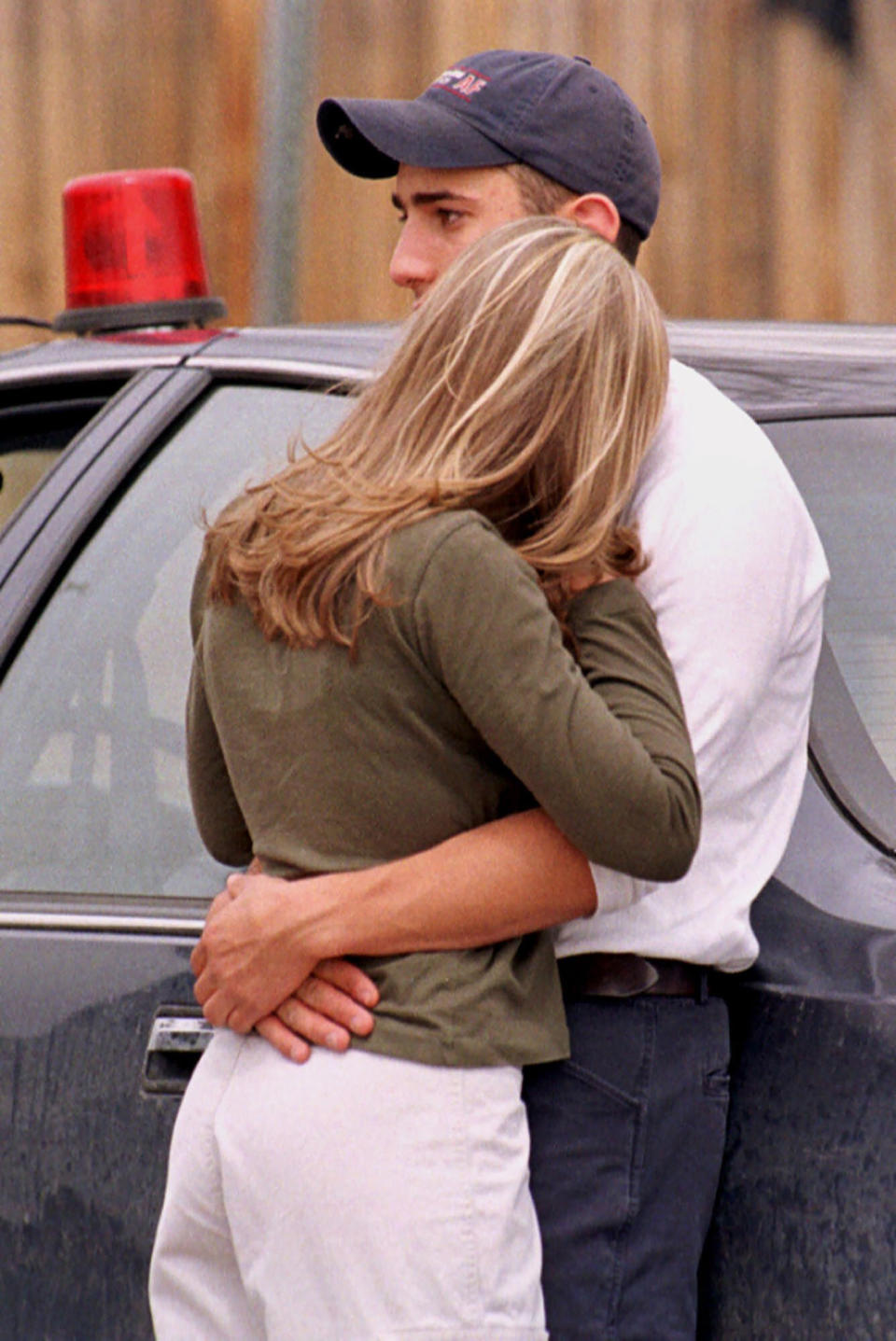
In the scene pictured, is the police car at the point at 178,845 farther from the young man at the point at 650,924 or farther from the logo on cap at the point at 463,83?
the logo on cap at the point at 463,83

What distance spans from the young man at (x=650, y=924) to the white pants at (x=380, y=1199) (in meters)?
→ 0.05

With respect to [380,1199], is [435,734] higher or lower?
higher

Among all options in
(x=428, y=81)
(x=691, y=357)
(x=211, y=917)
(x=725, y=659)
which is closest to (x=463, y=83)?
(x=691, y=357)

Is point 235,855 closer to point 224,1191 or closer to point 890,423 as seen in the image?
point 224,1191

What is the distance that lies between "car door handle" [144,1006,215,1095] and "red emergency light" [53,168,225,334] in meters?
1.42

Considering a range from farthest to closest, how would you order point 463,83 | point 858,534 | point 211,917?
1. point 463,83
2. point 858,534
3. point 211,917

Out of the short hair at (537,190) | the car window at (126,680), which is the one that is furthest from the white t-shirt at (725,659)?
the car window at (126,680)

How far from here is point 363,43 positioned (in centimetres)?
616

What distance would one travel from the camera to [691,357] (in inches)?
93.0

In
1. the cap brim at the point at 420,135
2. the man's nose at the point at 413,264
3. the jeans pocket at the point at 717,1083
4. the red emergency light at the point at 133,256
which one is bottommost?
the jeans pocket at the point at 717,1083

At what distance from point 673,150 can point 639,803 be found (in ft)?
16.4

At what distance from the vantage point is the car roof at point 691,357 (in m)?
2.24

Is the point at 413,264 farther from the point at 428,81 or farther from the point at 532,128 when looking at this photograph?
the point at 428,81

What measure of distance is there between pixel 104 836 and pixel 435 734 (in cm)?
74
